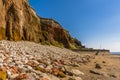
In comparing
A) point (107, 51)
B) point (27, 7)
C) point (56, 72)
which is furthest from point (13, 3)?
point (107, 51)

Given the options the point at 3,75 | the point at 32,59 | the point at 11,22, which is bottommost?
the point at 3,75

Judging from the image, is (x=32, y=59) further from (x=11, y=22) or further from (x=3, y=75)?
(x=11, y=22)

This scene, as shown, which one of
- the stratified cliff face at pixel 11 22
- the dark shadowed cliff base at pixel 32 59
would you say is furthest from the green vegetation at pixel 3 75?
the stratified cliff face at pixel 11 22

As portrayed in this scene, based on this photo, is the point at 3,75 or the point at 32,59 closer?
the point at 3,75

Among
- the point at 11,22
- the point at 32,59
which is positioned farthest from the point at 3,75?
the point at 11,22

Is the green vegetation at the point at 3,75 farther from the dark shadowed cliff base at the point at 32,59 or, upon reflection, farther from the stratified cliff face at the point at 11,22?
the stratified cliff face at the point at 11,22

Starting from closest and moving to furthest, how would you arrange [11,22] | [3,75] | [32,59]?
1. [3,75]
2. [32,59]
3. [11,22]

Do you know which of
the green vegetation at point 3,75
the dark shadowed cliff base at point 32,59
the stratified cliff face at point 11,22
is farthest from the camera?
the stratified cliff face at point 11,22

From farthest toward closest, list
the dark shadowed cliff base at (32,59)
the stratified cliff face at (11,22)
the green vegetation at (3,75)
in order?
1. the stratified cliff face at (11,22)
2. the dark shadowed cliff base at (32,59)
3. the green vegetation at (3,75)

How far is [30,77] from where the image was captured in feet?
29.8

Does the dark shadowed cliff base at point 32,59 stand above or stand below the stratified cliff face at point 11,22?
below

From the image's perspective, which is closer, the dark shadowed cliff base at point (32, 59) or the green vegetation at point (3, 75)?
the green vegetation at point (3, 75)

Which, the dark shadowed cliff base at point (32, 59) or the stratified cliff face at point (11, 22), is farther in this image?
the stratified cliff face at point (11, 22)

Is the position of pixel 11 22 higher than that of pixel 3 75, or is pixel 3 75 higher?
pixel 11 22
